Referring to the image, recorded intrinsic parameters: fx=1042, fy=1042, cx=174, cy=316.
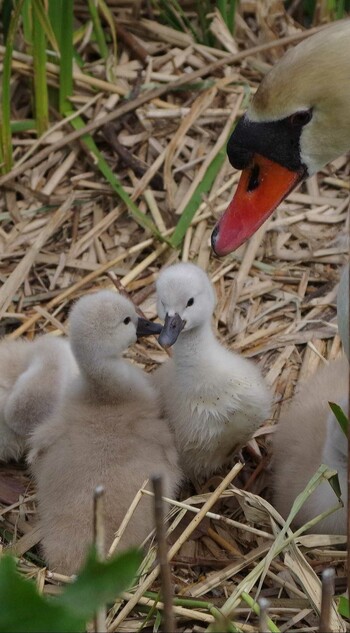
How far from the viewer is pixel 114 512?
232cm

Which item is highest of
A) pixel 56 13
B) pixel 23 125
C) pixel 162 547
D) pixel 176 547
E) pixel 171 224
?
pixel 56 13

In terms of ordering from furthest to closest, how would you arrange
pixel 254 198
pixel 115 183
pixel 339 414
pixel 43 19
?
pixel 115 183 < pixel 43 19 < pixel 254 198 < pixel 339 414

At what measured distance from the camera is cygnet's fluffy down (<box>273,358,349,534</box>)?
7.55 ft

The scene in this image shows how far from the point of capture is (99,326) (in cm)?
244

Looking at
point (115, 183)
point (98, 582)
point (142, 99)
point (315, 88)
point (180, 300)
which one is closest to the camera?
point (98, 582)

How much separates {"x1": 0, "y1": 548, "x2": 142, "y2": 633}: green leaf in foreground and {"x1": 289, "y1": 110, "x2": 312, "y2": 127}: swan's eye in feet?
4.25

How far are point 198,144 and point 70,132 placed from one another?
43 centimetres

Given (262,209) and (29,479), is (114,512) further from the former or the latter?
(262,209)

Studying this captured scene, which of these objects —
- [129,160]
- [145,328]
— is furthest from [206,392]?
[129,160]

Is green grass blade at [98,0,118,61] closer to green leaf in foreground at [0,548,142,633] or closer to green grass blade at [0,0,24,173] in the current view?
green grass blade at [0,0,24,173]

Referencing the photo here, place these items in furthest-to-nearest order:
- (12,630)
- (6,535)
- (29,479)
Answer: (29,479) < (6,535) < (12,630)

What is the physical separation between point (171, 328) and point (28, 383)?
1.55 ft

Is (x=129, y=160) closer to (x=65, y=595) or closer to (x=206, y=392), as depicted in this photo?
(x=206, y=392)

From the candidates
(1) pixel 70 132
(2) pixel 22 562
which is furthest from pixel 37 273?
(2) pixel 22 562
